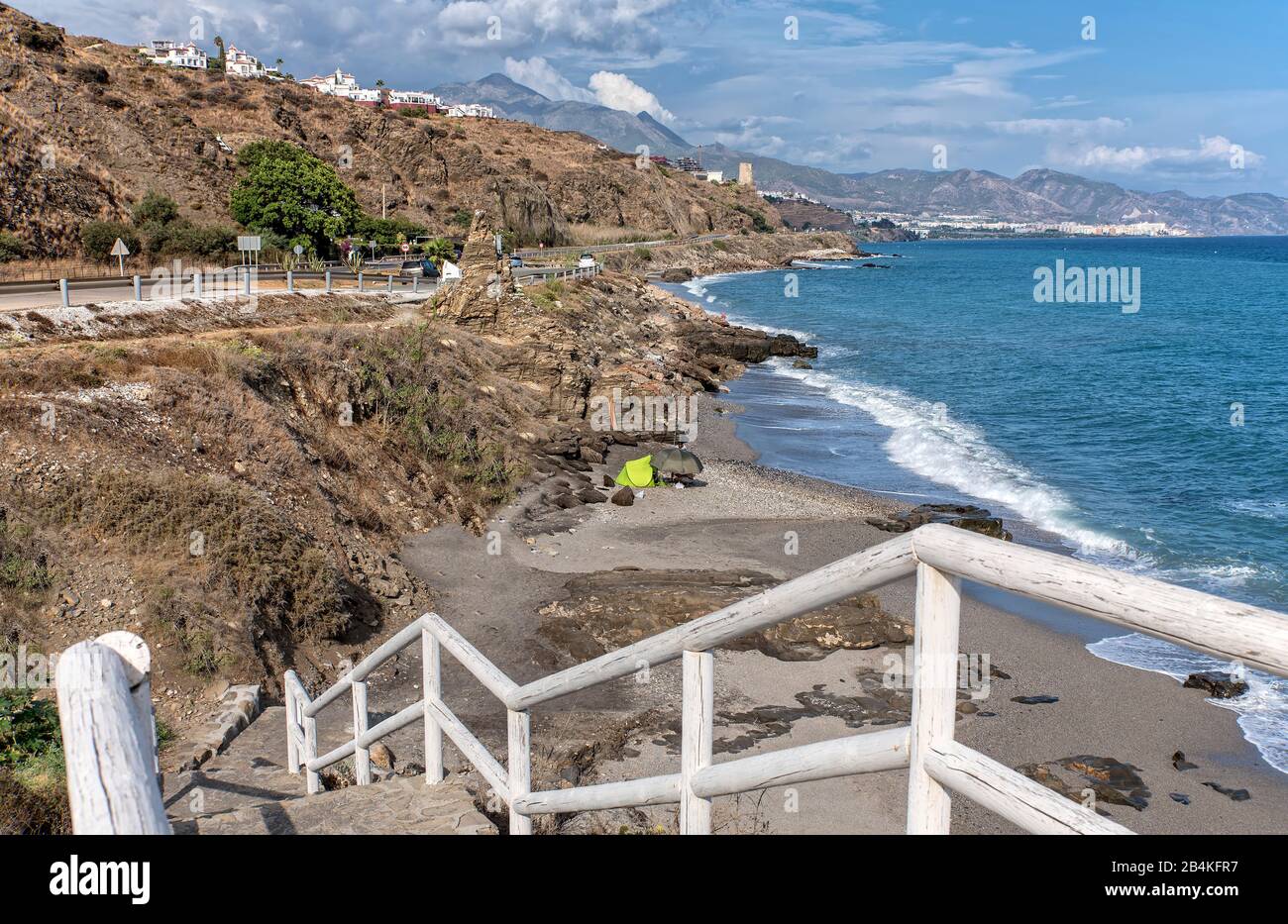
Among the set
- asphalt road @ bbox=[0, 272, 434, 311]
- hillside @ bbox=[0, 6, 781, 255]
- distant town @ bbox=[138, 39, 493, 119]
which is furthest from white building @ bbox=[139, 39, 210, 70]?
asphalt road @ bbox=[0, 272, 434, 311]

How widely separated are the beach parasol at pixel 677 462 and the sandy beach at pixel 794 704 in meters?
3.30

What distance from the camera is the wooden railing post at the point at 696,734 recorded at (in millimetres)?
3328

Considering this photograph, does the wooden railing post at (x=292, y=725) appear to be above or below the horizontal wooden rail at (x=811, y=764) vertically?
below

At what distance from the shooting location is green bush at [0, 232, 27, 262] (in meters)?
38.3

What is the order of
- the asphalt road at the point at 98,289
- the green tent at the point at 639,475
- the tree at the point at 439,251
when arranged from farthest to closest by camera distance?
the tree at the point at 439,251 → the asphalt road at the point at 98,289 → the green tent at the point at 639,475

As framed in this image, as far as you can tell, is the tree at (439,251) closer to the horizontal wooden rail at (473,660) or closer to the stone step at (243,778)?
the stone step at (243,778)

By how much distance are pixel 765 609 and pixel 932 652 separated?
0.67 m

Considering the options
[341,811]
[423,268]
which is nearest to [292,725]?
[341,811]

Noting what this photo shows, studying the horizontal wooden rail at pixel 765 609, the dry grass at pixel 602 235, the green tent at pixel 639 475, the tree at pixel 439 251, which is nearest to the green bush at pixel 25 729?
the horizontal wooden rail at pixel 765 609

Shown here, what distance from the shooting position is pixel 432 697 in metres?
5.75

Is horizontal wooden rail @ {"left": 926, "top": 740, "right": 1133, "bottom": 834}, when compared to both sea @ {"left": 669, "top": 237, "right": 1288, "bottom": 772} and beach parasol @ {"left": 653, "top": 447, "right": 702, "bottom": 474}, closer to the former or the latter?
sea @ {"left": 669, "top": 237, "right": 1288, "bottom": 772}

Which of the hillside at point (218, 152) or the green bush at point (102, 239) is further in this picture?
the hillside at point (218, 152)

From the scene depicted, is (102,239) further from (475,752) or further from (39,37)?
(475,752)
